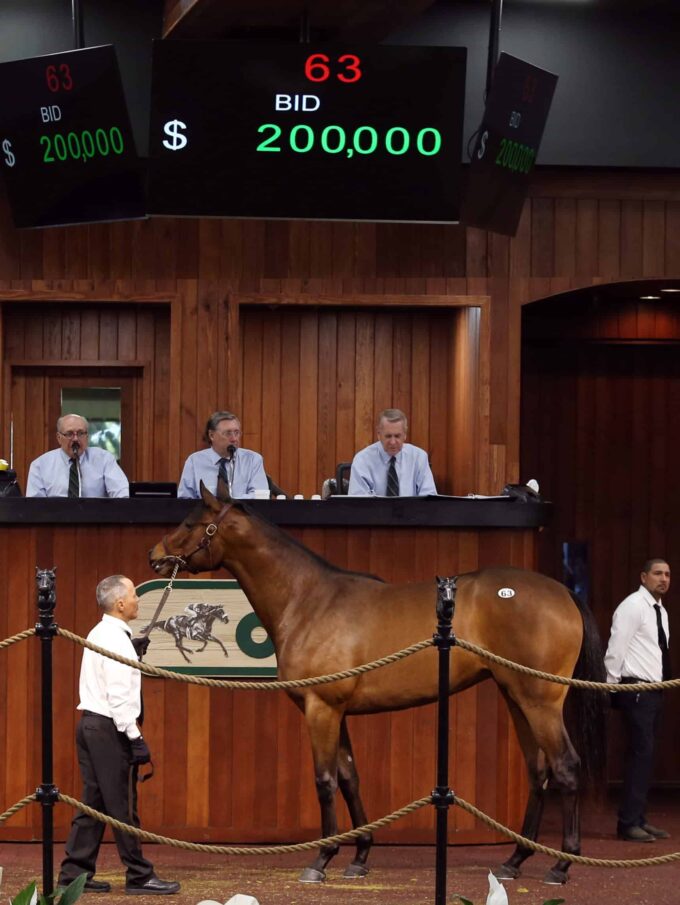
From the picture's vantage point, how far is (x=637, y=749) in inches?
344

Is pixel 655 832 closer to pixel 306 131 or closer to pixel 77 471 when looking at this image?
pixel 77 471

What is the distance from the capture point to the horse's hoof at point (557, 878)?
7.07 m

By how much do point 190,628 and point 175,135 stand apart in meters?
2.69

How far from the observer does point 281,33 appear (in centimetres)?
960

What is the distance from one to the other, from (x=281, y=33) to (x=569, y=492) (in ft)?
12.8

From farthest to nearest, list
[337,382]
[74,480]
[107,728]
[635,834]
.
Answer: [337,382]
[74,480]
[635,834]
[107,728]

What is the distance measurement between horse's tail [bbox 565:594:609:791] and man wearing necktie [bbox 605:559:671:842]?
1367 mm

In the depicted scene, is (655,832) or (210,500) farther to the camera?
(655,832)

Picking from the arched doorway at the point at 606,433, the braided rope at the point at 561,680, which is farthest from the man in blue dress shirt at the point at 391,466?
the braided rope at the point at 561,680

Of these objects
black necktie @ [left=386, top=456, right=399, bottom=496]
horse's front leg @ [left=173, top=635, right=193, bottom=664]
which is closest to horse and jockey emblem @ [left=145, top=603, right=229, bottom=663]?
horse's front leg @ [left=173, top=635, right=193, bottom=664]

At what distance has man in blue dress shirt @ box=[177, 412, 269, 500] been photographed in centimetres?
881

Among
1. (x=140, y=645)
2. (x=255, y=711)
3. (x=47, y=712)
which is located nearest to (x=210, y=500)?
(x=140, y=645)

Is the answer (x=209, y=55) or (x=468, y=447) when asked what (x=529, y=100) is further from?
(x=468, y=447)

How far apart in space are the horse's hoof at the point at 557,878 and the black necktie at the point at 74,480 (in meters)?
3.35
